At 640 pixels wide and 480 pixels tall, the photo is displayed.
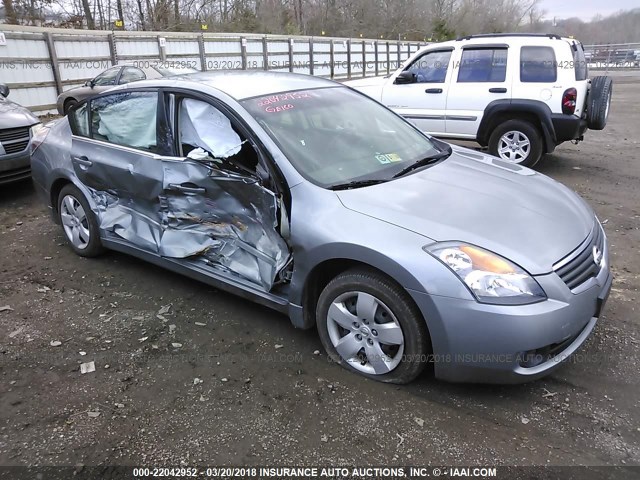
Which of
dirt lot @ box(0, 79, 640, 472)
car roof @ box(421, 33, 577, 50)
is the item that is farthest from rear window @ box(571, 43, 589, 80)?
dirt lot @ box(0, 79, 640, 472)

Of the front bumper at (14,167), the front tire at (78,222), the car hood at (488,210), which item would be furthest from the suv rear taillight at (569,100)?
the front bumper at (14,167)

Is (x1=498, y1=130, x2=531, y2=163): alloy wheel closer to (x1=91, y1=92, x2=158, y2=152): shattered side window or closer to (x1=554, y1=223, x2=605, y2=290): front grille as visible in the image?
(x1=554, y1=223, x2=605, y2=290): front grille

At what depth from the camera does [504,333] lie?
2.41 metres

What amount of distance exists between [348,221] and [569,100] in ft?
17.9

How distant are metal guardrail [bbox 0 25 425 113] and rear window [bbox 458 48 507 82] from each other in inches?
358

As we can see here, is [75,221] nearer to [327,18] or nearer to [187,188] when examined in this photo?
[187,188]

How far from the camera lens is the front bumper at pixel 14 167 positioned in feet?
20.6

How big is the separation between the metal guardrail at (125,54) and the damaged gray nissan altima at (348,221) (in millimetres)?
11075

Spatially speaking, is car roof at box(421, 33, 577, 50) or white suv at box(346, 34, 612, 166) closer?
white suv at box(346, 34, 612, 166)

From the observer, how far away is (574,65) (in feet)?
22.4

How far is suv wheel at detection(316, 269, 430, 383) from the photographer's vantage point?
8.61ft

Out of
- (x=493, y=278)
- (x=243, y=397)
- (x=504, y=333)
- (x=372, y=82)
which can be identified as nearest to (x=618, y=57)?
(x=372, y=82)

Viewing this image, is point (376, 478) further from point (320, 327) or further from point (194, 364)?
point (194, 364)

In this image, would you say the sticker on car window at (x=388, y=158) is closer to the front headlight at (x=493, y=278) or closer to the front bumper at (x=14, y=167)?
the front headlight at (x=493, y=278)
